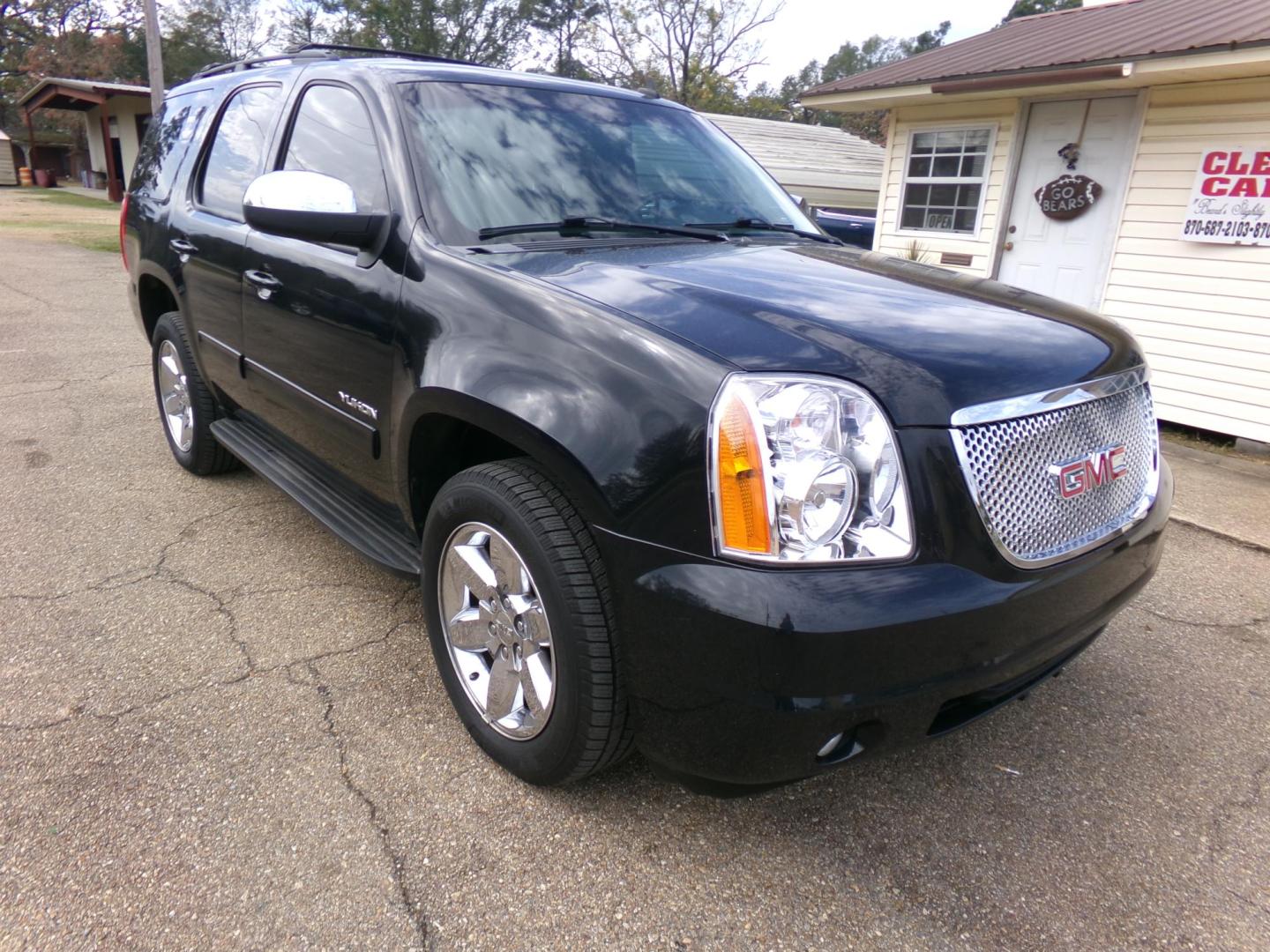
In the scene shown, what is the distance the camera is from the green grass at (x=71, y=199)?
27.1m

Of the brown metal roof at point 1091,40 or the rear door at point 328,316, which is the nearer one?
the rear door at point 328,316

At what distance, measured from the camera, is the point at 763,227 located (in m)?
3.22

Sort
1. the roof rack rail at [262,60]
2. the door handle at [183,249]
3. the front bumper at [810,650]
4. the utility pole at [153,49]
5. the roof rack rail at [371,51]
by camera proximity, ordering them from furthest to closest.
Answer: the utility pole at [153,49] → the door handle at [183,249] → the roof rack rail at [262,60] → the roof rack rail at [371,51] → the front bumper at [810,650]

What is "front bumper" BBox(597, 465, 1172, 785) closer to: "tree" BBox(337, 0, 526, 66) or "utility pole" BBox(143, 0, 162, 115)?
"utility pole" BBox(143, 0, 162, 115)

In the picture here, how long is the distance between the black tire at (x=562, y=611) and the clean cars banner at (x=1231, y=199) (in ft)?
21.2

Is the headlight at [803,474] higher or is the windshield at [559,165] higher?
the windshield at [559,165]

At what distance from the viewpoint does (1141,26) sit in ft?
23.5

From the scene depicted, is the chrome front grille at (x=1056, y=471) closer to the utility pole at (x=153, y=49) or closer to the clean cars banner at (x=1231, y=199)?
the clean cars banner at (x=1231, y=199)

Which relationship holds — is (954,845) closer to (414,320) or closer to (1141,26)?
(414,320)

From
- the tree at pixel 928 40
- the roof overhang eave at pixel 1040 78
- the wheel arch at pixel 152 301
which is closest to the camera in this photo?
the wheel arch at pixel 152 301

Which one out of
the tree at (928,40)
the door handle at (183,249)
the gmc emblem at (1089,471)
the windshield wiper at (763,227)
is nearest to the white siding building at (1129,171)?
the windshield wiper at (763,227)

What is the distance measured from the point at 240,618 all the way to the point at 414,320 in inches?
56.8

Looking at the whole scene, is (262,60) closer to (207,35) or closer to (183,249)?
(183,249)

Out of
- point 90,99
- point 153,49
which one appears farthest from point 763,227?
point 90,99
